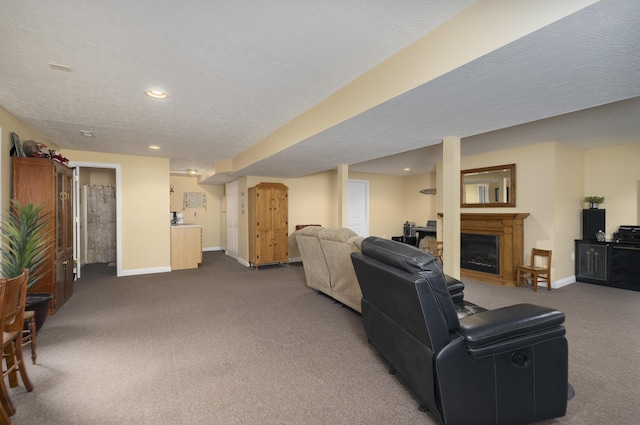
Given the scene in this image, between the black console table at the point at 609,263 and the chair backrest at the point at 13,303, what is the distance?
7.55m

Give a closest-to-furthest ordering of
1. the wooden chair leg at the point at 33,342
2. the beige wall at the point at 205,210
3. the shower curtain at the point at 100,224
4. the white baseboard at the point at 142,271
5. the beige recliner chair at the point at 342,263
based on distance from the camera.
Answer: the wooden chair leg at the point at 33,342, the beige recliner chair at the point at 342,263, the white baseboard at the point at 142,271, the shower curtain at the point at 100,224, the beige wall at the point at 205,210

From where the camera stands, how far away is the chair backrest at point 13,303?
1.72 metres

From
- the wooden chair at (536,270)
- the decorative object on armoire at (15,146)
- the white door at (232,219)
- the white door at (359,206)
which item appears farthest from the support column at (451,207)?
the white door at (232,219)

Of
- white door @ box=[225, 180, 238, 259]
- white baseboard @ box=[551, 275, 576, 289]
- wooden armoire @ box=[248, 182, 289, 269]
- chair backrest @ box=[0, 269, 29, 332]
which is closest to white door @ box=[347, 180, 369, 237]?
wooden armoire @ box=[248, 182, 289, 269]

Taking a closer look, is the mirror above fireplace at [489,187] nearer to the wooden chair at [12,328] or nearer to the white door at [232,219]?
the white door at [232,219]

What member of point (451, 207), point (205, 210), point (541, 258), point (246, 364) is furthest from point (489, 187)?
point (205, 210)

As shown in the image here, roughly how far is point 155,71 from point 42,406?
8.62 ft

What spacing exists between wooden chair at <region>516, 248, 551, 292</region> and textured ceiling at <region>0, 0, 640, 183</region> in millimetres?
2172

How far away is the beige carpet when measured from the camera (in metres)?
1.86

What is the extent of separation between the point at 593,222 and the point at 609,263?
0.79 meters

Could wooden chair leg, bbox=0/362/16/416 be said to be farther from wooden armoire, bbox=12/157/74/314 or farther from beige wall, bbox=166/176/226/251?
beige wall, bbox=166/176/226/251

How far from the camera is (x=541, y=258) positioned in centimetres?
497

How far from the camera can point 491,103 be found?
2.39 m

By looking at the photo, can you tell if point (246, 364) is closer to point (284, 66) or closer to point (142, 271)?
point (284, 66)
